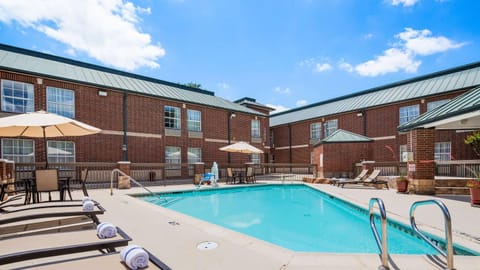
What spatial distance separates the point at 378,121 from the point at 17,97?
26.2 m

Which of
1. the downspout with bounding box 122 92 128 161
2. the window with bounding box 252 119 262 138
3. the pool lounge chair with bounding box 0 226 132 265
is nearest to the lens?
the pool lounge chair with bounding box 0 226 132 265

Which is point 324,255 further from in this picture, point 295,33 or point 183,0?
point 295,33

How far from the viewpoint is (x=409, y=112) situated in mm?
19641

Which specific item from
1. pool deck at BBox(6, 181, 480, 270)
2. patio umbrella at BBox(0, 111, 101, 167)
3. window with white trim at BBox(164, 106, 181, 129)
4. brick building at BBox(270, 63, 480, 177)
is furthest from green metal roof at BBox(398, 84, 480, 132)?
window with white trim at BBox(164, 106, 181, 129)

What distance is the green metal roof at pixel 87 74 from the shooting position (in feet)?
45.6

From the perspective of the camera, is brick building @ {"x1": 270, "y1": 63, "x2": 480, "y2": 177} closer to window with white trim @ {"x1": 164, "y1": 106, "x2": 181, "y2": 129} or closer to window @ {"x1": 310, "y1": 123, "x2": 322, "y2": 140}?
window @ {"x1": 310, "y1": 123, "x2": 322, "y2": 140}

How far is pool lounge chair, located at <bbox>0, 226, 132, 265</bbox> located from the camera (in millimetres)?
2484

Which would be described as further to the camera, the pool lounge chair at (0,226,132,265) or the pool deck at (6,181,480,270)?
the pool deck at (6,181,480,270)

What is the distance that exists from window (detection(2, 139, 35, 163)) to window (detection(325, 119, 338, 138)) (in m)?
24.4

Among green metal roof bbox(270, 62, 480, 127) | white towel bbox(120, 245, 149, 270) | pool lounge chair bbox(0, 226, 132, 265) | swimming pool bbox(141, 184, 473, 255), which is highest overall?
green metal roof bbox(270, 62, 480, 127)

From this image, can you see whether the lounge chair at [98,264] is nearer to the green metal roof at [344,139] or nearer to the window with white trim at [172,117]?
the green metal roof at [344,139]

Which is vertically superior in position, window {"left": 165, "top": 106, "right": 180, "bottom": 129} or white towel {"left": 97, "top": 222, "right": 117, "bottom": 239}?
window {"left": 165, "top": 106, "right": 180, "bottom": 129}

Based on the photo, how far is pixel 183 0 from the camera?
11.4 m

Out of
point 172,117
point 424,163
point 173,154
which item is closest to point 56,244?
point 424,163
